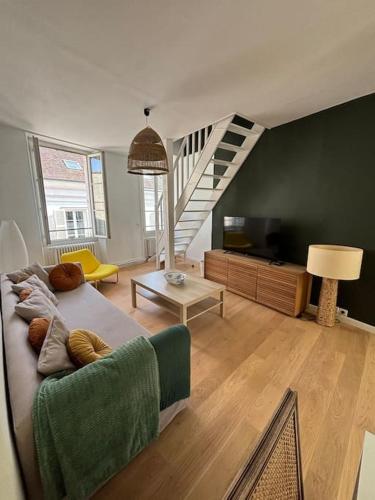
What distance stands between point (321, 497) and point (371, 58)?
279 centimetres

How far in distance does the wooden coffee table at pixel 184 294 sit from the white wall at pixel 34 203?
1.99 m

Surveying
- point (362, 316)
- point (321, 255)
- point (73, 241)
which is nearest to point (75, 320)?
point (321, 255)

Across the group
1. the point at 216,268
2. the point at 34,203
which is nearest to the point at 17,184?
the point at 34,203

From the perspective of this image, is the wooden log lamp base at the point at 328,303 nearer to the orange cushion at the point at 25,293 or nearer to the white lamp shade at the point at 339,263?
the white lamp shade at the point at 339,263

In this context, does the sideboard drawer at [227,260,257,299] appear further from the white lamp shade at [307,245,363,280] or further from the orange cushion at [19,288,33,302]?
the orange cushion at [19,288,33,302]

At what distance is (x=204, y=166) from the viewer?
3.10 meters

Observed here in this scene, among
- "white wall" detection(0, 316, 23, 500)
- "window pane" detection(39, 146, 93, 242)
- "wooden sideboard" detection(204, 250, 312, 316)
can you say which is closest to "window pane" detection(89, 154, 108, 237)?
"window pane" detection(39, 146, 93, 242)

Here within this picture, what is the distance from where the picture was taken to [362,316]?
234cm

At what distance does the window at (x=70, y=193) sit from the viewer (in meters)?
3.59

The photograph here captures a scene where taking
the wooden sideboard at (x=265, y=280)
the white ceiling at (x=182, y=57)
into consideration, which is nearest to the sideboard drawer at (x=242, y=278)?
the wooden sideboard at (x=265, y=280)

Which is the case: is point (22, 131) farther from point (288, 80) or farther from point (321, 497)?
point (321, 497)

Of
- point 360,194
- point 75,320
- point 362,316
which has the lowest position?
point 362,316

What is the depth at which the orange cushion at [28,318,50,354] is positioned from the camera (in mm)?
1170

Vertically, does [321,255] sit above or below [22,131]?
below
